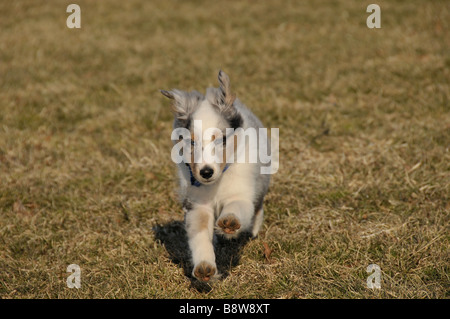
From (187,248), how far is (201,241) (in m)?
0.83

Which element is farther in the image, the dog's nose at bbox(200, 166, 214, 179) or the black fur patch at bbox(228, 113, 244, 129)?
the black fur patch at bbox(228, 113, 244, 129)

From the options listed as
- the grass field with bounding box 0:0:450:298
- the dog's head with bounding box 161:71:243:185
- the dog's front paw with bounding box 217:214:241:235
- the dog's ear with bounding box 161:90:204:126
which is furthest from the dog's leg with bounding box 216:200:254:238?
the dog's ear with bounding box 161:90:204:126

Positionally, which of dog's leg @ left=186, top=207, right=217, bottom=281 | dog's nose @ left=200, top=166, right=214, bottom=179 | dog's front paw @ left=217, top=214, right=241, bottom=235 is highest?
dog's nose @ left=200, top=166, right=214, bottom=179

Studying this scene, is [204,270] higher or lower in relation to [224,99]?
lower

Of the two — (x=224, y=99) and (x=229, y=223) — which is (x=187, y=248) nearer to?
(x=229, y=223)

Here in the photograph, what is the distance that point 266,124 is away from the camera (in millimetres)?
7312

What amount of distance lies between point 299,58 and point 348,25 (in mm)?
2016

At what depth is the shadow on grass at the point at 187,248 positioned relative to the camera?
448cm

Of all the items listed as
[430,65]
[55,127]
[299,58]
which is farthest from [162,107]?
[430,65]

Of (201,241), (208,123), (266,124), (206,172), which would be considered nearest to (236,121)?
(208,123)

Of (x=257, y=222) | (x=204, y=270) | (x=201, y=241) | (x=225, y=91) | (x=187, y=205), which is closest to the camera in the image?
(x=204, y=270)

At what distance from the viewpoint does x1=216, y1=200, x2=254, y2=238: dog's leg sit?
384 cm

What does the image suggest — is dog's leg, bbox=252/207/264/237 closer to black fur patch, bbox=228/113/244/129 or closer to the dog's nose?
black fur patch, bbox=228/113/244/129

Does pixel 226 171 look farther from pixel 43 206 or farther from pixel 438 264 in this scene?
pixel 43 206
